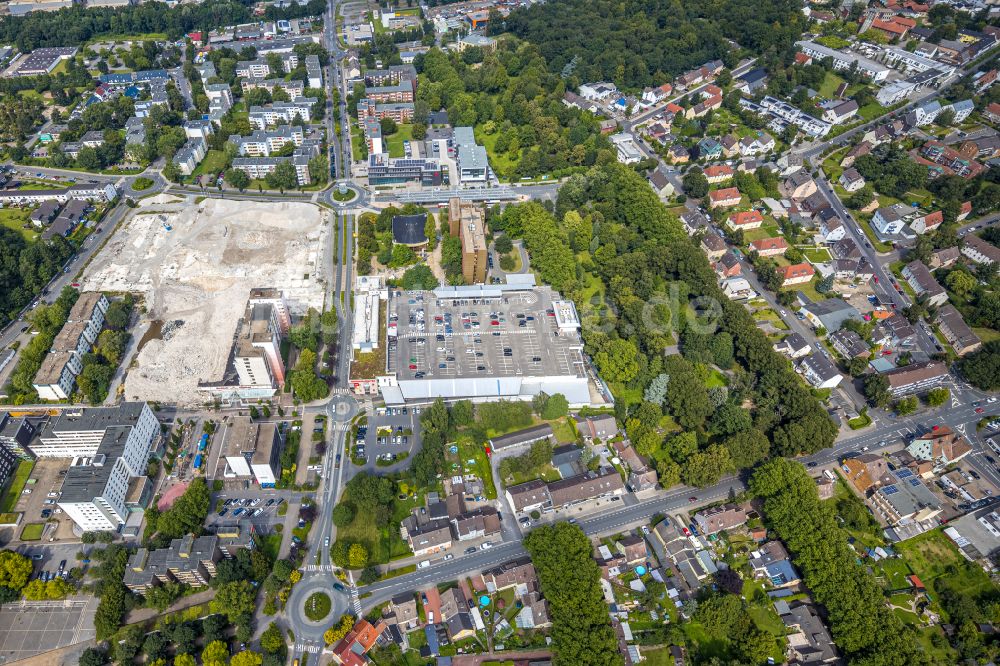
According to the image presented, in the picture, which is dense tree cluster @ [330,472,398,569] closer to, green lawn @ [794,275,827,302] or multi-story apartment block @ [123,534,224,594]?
multi-story apartment block @ [123,534,224,594]

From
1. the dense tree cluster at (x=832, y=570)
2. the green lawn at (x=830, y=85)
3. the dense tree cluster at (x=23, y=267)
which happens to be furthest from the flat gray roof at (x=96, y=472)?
the green lawn at (x=830, y=85)

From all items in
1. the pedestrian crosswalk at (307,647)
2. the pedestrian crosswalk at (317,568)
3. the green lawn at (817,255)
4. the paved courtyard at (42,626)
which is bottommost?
the paved courtyard at (42,626)

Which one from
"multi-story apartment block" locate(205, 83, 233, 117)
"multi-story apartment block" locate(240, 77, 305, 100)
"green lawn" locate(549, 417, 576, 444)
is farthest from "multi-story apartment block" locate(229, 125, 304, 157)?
"green lawn" locate(549, 417, 576, 444)

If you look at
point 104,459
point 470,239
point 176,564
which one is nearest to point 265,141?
point 470,239

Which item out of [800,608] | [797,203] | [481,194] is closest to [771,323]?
[797,203]

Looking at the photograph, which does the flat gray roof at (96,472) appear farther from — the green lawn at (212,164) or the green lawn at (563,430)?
the green lawn at (212,164)

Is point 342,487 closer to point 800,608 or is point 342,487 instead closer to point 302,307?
point 302,307
